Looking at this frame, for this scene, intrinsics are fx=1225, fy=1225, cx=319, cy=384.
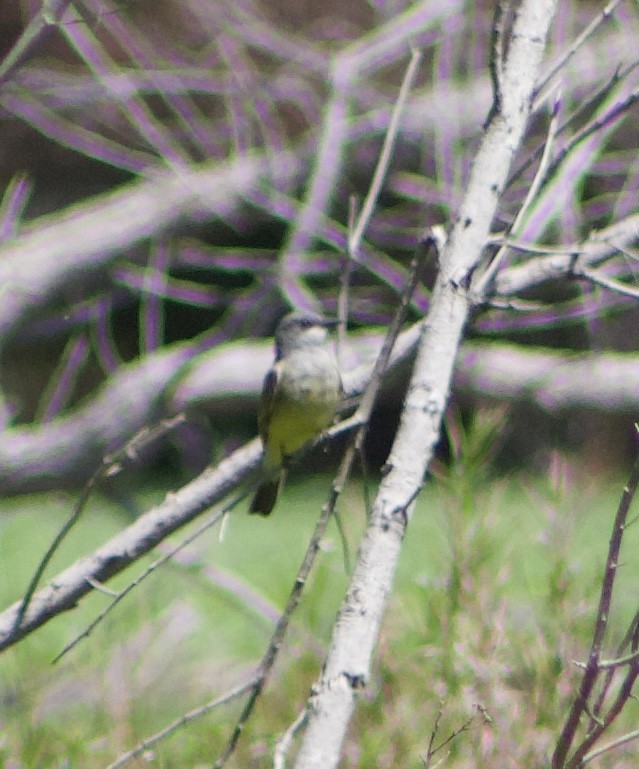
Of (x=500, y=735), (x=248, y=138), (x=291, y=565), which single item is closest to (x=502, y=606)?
(x=500, y=735)

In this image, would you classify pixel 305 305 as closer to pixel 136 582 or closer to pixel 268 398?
pixel 268 398

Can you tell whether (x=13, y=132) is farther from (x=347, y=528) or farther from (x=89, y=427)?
(x=347, y=528)

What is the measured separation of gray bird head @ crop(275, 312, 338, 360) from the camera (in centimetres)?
351

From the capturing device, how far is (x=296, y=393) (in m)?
3.31

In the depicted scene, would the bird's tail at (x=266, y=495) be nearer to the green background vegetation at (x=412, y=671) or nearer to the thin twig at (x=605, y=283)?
the green background vegetation at (x=412, y=671)

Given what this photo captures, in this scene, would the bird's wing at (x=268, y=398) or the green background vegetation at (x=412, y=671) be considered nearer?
the green background vegetation at (x=412, y=671)

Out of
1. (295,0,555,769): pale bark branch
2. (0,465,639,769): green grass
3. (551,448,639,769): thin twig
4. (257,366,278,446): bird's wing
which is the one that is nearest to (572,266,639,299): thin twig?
(295,0,555,769): pale bark branch

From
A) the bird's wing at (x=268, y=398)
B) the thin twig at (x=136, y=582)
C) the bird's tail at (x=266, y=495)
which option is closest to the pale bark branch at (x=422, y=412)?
the thin twig at (x=136, y=582)

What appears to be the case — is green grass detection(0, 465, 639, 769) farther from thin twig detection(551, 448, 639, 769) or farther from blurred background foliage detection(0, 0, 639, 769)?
thin twig detection(551, 448, 639, 769)

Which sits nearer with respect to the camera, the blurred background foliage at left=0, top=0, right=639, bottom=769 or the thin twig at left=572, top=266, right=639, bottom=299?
the thin twig at left=572, top=266, right=639, bottom=299

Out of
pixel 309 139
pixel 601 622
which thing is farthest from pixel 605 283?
pixel 309 139

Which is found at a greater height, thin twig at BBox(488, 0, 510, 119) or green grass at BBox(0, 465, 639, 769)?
thin twig at BBox(488, 0, 510, 119)

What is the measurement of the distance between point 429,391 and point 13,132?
6.59 meters

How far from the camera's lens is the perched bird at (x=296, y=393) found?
325 cm
